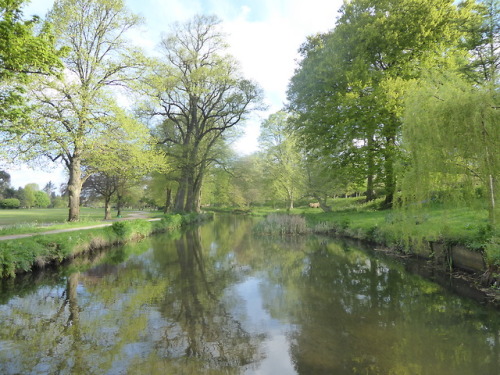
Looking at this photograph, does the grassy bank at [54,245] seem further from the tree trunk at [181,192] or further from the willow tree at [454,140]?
the willow tree at [454,140]

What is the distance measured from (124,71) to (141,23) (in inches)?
149

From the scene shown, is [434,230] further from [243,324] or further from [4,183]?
[4,183]

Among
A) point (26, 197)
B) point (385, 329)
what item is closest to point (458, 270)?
point (385, 329)

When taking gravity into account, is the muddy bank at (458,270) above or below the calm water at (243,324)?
above

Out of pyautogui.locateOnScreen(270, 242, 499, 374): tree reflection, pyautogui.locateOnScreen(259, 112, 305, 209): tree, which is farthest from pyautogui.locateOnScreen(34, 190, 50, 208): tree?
pyautogui.locateOnScreen(270, 242, 499, 374): tree reflection

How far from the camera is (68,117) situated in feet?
50.2

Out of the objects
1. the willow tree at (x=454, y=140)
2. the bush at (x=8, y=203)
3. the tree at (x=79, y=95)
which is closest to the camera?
the willow tree at (x=454, y=140)

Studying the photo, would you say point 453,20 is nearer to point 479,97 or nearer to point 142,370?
point 479,97

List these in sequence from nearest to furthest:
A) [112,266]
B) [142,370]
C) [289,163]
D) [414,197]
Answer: [142,370] → [414,197] → [112,266] → [289,163]

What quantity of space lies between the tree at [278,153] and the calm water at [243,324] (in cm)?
2828

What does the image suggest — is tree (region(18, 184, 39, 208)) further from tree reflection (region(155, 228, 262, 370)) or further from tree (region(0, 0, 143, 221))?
tree reflection (region(155, 228, 262, 370))

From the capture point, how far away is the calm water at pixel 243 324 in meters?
4.12

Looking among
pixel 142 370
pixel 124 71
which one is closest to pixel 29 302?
pixel 142 370

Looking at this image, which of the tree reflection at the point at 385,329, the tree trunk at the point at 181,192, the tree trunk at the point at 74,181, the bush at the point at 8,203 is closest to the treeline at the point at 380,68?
the tree reflection at the point at 385,329
